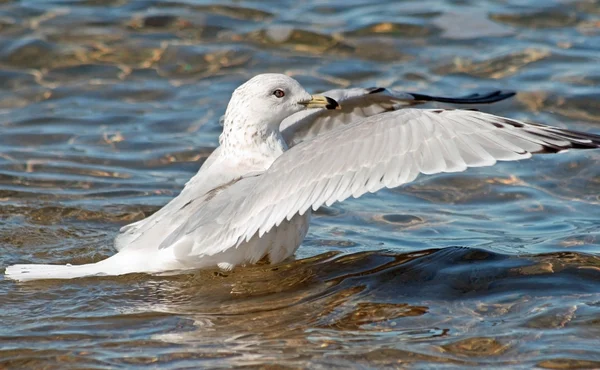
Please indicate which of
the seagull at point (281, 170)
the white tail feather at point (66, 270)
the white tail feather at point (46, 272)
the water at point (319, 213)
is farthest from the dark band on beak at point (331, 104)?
the white tail feather at point (46, 272)

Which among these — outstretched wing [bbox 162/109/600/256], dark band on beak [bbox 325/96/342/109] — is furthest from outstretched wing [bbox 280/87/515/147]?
outstretched wing [bbox 162/109/600/256]

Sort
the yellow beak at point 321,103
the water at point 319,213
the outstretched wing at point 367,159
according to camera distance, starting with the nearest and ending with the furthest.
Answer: the water at point 319,213 < the outstretched wing at point 367,159 < the yellow beak at point 321,103

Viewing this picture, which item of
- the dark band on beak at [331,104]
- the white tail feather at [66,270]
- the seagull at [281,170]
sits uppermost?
the dark band on beak at [331,104]

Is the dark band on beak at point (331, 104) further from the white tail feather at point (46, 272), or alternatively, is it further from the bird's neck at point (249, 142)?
the white tail feather at point (46, 272)

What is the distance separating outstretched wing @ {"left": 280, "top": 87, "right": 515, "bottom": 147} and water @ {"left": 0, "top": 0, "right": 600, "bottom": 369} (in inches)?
22.5

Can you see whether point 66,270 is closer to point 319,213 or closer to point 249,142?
point 249,142

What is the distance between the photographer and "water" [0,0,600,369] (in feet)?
15.6

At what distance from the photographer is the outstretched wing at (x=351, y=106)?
673cm

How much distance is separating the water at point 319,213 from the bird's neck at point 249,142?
633 millimetres

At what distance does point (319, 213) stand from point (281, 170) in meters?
1.87

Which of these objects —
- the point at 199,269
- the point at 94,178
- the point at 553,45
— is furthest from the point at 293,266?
the point at 553,45

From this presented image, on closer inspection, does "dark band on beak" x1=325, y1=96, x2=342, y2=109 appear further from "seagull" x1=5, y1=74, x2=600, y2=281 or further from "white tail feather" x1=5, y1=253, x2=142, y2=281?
"white tail feather" x1=5, y1=253, x2=142, y2=281

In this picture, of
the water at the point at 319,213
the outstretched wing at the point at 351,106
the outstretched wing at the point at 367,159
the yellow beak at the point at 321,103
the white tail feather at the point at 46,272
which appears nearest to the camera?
the water at the point at 319,213

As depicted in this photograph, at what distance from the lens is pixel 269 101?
6.13 m
